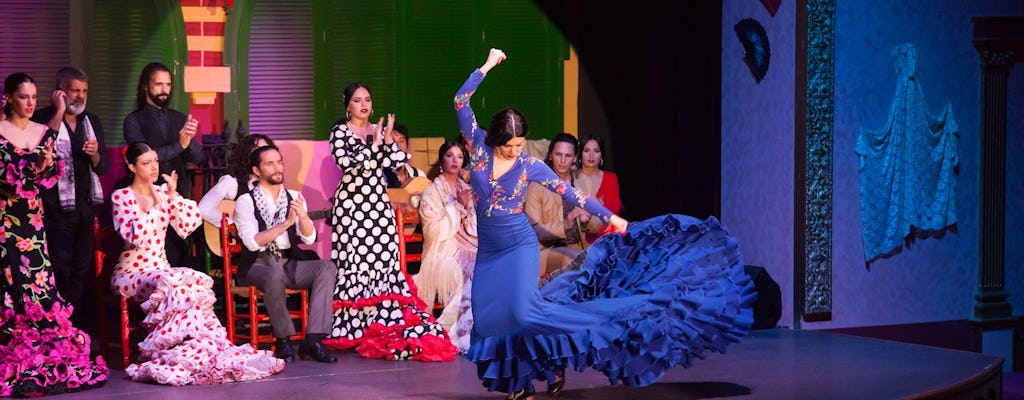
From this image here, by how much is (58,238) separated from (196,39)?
191 centimetres

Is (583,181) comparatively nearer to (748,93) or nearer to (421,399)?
(748,93)

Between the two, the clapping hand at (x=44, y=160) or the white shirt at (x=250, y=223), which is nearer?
the clapping hand at (x=44, y=160)

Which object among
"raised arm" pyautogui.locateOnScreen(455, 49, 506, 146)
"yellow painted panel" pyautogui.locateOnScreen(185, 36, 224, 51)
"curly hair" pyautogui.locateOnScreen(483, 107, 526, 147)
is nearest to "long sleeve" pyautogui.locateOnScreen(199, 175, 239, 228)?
"yellow painted panel" pyautogui.locateOnScreen(185, 36, 224, 51)

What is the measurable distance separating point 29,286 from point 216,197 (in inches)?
53.2

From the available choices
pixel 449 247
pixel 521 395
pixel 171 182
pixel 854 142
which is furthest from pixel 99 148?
pixel 854 142

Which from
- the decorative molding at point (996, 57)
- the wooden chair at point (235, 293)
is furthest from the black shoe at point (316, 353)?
the decorative molding at point (996, 57)

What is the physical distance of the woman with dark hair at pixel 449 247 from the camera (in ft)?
23.0

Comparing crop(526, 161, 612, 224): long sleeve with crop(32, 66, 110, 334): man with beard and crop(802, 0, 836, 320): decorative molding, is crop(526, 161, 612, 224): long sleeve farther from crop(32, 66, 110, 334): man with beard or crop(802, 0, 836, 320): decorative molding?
crop(802, 0, 836, 320): decorative molding

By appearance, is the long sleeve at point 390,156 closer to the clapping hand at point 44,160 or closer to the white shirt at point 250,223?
the white shirt at point 250,223

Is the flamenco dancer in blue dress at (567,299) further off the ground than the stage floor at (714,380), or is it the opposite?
→ the flamenco dancer in blue dress at (567,299)

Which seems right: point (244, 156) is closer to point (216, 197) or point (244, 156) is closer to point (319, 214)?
point (216, 197)

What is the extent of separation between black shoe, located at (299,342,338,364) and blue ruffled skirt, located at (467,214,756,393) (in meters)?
1.33

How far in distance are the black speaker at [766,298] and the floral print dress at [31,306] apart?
3735mm

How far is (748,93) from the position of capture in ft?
26.7
